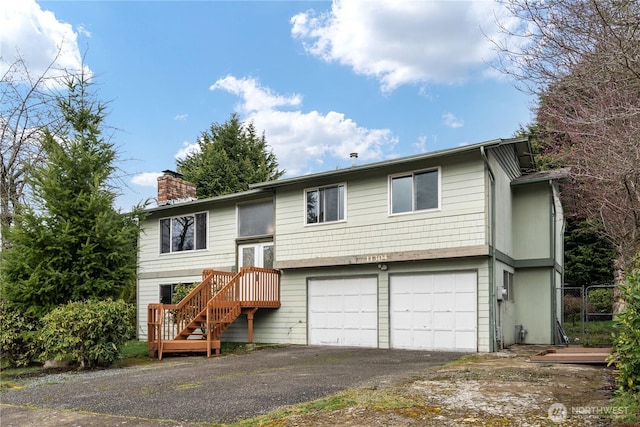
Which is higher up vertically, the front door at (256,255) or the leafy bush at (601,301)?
the front door at (256,255)

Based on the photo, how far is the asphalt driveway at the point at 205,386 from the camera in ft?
21.7

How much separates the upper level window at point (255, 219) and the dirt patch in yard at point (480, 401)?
896cm

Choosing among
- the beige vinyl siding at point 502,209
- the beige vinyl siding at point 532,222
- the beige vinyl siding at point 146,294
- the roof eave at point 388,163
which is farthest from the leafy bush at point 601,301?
the beige vinyl siding at point 146,294

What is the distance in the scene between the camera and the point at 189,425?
5762 millimetres

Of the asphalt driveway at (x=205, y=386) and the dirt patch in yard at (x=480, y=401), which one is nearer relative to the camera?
the dirt patch in yard at (x=480, y=401)

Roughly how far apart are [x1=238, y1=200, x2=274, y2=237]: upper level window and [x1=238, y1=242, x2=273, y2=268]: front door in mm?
392

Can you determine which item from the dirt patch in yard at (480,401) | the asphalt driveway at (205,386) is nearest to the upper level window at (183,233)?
the asphalt driveway at (205,386)

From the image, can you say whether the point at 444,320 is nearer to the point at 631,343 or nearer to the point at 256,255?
the point at 256,255

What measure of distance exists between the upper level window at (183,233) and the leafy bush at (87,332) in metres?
6.70

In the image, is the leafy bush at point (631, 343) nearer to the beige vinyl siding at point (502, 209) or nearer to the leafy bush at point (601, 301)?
the beige vinyl siding at point (502, 209)

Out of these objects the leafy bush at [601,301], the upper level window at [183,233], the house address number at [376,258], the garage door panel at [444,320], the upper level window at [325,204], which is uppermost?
the upper level window at [325,204]

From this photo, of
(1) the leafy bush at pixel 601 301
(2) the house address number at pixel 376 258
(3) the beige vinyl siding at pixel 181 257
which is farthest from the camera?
(1) the leafy bush at pixel 601 301

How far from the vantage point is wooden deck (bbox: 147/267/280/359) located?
43.8 ft

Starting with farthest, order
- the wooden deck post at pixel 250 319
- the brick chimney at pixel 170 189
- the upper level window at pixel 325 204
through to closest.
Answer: the brick chimney at pixel 170 189 < the wooden deck post at pixel 250 319 < the upper level window at pixel 325 204
